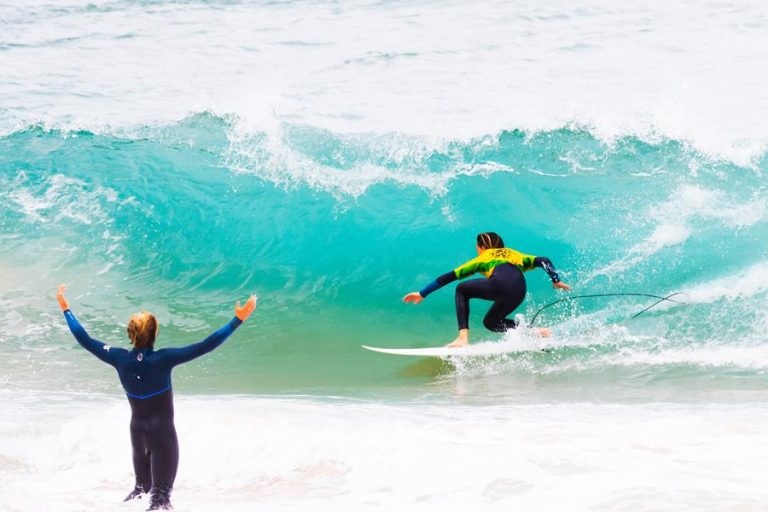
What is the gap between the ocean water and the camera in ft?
15.0

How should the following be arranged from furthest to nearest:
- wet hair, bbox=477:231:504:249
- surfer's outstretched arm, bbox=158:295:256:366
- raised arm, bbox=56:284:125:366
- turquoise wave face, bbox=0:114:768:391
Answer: turquoise wave face, bbox=0:114:768:391 → wet hair, bbox=477:231:504:249 → raised arm, bbox=56:284:125:366 → surfer's outstretched arm, bbox=158:295:256:366

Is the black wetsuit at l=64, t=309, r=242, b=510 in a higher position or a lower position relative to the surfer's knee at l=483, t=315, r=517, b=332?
higher

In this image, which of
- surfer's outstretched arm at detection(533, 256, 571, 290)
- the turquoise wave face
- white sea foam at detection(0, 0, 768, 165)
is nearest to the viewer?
surfer's outstretched arm at detection(533, 256, 571, 290)

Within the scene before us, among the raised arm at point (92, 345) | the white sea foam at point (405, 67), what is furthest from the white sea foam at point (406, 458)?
the white sea foam at point (405, 67)

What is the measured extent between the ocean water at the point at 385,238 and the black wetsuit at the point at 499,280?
50 cm

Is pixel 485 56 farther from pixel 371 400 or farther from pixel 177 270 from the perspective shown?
pixel 371 400

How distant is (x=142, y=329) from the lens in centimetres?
380

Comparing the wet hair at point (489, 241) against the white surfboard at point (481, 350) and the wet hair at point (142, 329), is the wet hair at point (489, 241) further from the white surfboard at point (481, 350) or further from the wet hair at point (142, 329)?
the wet hair at point (142, 329)

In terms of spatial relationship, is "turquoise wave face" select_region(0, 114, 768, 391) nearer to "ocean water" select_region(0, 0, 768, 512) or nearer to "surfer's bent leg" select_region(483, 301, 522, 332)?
"ocean water" select_region(0, 0, 768, 512)

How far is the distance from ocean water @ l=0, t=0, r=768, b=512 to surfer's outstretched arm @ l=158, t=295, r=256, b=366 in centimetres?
74

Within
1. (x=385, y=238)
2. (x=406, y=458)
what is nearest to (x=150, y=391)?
(x=406, y=458)

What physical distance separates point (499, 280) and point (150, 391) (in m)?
3.91

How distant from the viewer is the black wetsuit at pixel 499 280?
7.21 meters

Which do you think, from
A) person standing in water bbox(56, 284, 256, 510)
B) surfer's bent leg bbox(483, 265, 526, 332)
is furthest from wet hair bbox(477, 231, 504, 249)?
person standing in water bbox(56, 284, 256, 510)
